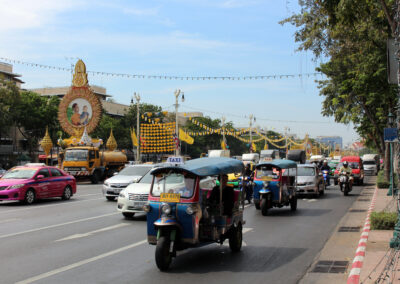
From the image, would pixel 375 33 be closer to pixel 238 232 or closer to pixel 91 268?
pixel 238 232

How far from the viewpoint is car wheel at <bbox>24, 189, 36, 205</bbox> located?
18.2 metres

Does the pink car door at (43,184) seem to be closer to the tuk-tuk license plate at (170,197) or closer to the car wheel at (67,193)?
the car wheel at (67,193)

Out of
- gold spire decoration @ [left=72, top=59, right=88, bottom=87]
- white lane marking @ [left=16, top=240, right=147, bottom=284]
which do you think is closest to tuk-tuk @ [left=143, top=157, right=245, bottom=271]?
white lane marking @ [left=16, top=240, right=147, bottom=284]

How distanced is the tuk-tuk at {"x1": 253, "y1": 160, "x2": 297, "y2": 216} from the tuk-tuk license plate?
25.9 feet

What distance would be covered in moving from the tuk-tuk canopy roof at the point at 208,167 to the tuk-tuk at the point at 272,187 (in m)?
6.18

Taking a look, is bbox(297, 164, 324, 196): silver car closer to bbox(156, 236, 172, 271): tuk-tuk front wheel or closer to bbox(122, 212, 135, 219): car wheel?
bbox(122, 212, 135, 219): car wheel

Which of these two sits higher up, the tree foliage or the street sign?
the tree foliage

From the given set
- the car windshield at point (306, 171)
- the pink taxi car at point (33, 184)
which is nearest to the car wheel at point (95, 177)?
the pink taxi car at point (33, 184)

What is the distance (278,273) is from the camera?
299 inches

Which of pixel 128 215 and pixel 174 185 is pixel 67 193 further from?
pixel 174 185

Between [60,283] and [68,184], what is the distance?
14236 mm

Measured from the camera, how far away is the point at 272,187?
51.9 feet

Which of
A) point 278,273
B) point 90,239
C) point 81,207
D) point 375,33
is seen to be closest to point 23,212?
point 81,207

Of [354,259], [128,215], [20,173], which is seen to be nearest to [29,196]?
[20,173]
